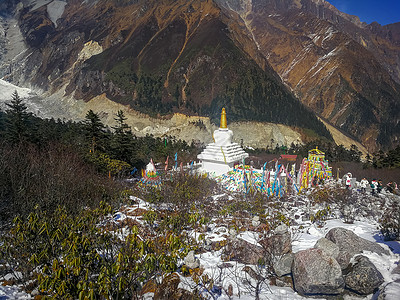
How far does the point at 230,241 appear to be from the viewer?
7625 mm

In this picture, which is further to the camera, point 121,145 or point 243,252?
point 121,145

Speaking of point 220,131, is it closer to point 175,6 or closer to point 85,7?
point 175,6

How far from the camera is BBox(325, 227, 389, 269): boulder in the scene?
6.56m

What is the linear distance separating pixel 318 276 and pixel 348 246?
182 centimetres

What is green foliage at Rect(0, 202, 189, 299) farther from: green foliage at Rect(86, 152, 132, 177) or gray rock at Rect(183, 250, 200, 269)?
green foliage at Rect(86, 152, 132, 177)

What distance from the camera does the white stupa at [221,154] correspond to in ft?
49.7

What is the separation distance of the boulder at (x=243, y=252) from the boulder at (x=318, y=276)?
1142 mm

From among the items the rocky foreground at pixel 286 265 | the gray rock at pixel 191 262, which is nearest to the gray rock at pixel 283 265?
the rocky foreground at pixel 286 265

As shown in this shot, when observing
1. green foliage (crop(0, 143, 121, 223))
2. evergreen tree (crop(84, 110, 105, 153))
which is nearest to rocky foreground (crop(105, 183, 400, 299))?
green foliage (crop(0, 143, 121, 223))

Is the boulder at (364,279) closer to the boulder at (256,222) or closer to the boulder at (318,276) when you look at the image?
the boulder at (318,276)

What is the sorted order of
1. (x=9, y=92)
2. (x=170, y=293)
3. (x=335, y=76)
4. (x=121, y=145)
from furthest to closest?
(x=335, y=76)
(x=9, y=92)
(x=121, y=145)
(x=170, y=293)

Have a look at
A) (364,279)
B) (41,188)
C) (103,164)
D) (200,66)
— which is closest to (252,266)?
(364,279)

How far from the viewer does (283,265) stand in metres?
6.55

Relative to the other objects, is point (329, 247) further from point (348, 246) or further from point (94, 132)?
point (94, 132)
